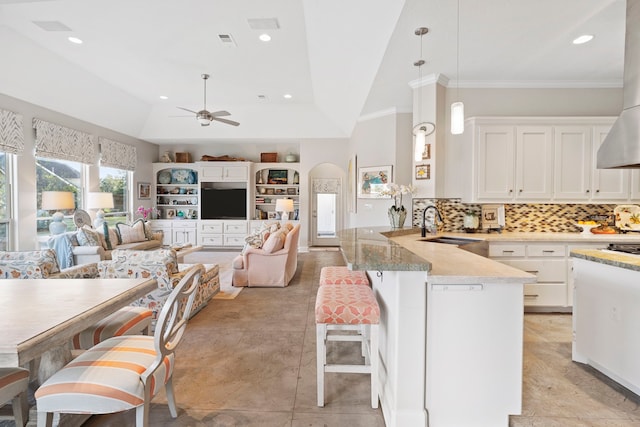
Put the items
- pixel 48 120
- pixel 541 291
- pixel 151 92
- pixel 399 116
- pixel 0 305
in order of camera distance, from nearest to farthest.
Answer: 1. pixel 0 305
2. pixel 541 291
3. pixel 399 116
4. pixel 48 120
5. pixel 151 92

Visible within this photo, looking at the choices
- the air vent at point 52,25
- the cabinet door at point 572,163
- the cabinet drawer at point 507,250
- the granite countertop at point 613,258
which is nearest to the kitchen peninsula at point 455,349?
the granite countertop at point 613,258

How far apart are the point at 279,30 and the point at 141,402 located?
4.05 meters

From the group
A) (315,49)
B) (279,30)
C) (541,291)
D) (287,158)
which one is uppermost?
(279,30)

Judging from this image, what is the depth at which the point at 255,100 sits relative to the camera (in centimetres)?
693

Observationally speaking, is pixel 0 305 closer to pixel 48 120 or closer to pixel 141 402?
pixel 141 402

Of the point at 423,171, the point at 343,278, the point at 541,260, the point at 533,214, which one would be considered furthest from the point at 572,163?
the point at 343,278

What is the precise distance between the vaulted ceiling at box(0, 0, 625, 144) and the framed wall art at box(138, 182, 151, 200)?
5.90 feet

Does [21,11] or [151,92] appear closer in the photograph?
[21,11]

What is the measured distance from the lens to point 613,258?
2.18 m

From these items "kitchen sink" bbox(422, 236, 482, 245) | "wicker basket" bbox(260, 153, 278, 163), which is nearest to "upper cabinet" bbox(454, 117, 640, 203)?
"kitchen sink" bbox(422, 236, 482, 245)

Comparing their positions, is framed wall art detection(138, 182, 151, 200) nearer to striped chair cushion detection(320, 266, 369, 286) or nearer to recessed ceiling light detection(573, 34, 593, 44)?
striped chair cushion detection(320, 266, 369, 286)

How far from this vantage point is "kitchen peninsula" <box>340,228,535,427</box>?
1686 millimetres

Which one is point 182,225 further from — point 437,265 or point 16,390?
point 437,265

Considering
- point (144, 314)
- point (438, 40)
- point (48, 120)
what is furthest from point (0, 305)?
point (48, 120)
